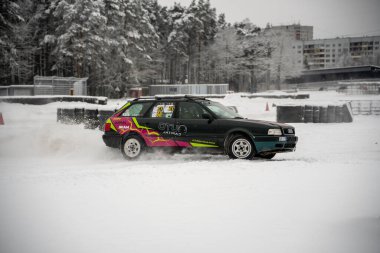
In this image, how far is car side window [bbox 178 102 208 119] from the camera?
10.2 meters

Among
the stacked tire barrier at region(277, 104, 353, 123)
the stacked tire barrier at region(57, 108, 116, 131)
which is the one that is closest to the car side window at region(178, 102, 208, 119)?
the stacked tire barrier at region(57, 108, 116, 131)

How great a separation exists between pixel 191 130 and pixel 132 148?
5.11 ft

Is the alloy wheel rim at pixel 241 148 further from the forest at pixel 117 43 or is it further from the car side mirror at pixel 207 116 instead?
the forest at pixel 117 43

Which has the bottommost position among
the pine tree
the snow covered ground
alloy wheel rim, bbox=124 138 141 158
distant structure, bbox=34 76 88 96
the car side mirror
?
the snow covered ground

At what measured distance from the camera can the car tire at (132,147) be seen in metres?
10.3

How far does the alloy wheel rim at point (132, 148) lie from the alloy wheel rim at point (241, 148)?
7.67 feet

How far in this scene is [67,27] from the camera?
43.4 m

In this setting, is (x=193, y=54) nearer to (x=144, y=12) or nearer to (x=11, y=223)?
(x=144, y=12)

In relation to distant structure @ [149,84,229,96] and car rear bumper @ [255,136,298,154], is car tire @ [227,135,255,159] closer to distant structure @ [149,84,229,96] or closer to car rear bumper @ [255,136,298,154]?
car rear bumper @ [255,136,298,154]

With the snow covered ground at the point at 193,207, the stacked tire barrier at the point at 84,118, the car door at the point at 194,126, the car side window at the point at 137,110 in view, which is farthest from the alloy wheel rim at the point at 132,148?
the stacked tire barrier at the point at 84,118

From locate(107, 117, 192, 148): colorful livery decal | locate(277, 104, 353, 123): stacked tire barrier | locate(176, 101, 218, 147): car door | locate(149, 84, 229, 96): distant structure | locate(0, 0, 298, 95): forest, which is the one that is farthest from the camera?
locate(149, 84, 229, 96): distant structure

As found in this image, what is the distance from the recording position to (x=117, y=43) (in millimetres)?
46594

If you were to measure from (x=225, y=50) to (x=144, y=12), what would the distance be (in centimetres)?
2358

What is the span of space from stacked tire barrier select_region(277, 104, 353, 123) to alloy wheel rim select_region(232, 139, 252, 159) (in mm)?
11158
